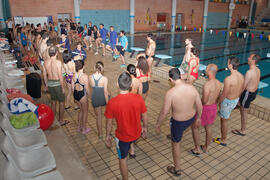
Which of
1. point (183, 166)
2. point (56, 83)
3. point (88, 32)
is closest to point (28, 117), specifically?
point (56, 83)

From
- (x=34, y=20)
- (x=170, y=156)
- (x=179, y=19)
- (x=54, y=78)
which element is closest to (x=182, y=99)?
(x=170, y=156)

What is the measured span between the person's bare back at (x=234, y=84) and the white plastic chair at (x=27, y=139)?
2.69m

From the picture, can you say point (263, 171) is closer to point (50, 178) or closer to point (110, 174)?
point (110, 174)

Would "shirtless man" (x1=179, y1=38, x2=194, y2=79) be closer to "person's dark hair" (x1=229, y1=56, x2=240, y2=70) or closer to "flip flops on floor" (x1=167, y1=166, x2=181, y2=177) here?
"person's dark hair" (x1=229, y1=56, x2=240, y2=70)

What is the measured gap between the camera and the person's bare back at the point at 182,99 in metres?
2.48

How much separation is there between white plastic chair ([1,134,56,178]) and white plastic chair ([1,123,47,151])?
6cm

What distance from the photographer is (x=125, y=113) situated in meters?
2.23

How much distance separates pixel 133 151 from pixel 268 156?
2.07 metres

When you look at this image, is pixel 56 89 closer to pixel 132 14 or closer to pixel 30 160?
pixel 30 160

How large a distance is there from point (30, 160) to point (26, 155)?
118 mm

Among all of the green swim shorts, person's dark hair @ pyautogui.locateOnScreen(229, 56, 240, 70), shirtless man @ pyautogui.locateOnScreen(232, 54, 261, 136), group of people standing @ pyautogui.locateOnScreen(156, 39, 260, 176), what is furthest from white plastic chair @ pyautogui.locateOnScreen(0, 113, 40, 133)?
shirtless man @ pyautogui.locateOnScreen(232, 54, 261, 136)

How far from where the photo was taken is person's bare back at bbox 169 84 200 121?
2.48 m

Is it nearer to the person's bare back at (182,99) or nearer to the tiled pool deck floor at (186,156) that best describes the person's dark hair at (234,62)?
the person's bare back at (182,99)

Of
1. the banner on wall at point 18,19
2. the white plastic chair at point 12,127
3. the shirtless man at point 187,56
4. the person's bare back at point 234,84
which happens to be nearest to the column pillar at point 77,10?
the banner on wall at point 18,19
